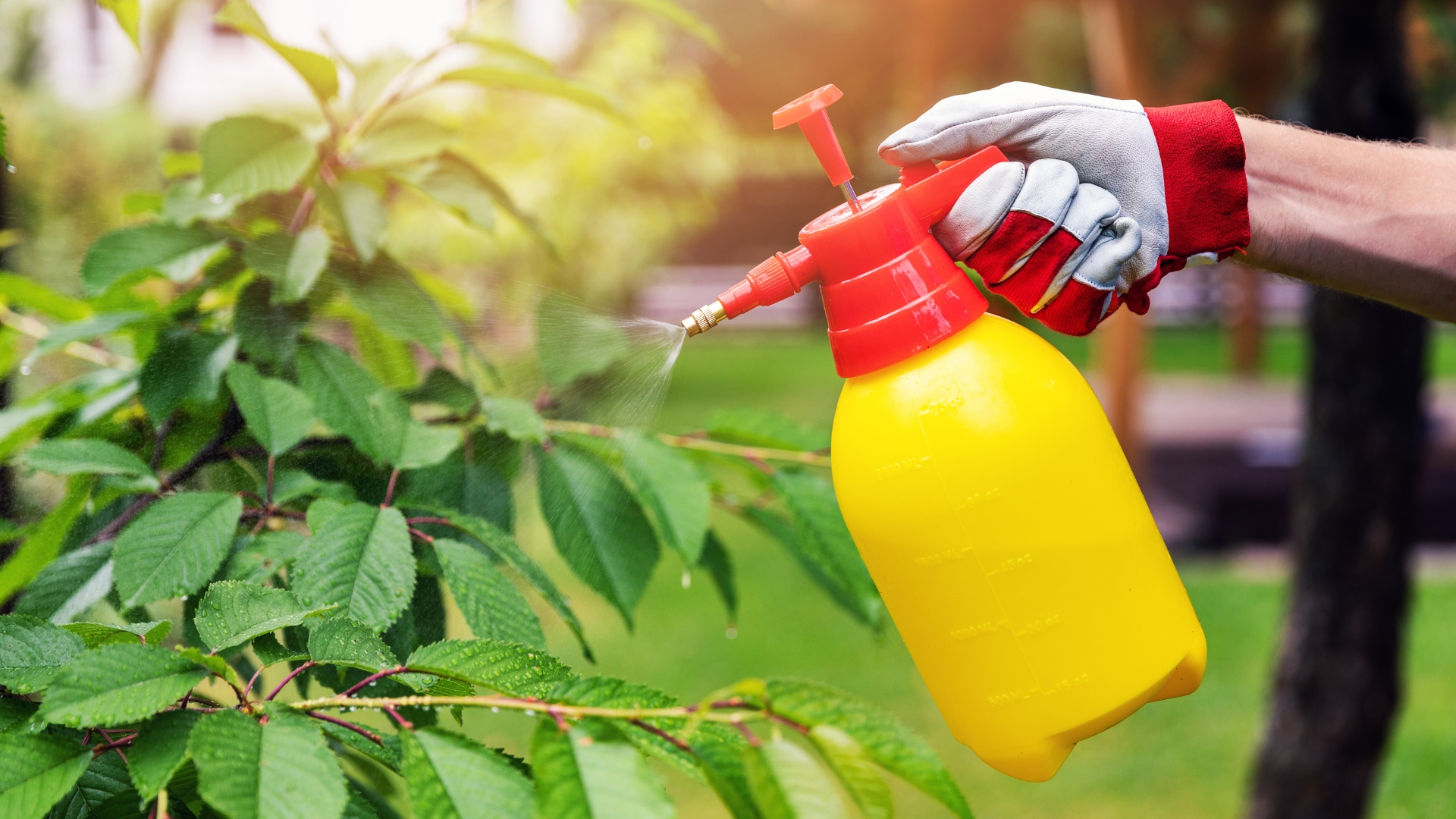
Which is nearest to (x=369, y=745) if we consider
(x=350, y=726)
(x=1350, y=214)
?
(x=350, y=726)

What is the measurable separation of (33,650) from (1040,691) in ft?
2.63

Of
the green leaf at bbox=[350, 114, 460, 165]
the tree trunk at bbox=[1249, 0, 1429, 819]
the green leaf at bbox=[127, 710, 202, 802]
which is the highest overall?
the green leaf at bbox=[350, 114, 460, 165]

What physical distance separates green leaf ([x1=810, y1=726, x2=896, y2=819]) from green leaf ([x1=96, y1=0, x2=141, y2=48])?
3.09 feet

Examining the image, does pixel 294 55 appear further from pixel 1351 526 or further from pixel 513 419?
pixel 1351 526

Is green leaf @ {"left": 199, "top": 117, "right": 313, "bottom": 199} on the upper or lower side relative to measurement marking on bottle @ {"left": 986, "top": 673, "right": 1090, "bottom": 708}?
upper

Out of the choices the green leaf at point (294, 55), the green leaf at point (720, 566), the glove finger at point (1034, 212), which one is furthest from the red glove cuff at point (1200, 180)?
the green leaf at point (294, 55)

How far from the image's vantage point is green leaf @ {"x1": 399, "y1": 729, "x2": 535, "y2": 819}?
1.92ft

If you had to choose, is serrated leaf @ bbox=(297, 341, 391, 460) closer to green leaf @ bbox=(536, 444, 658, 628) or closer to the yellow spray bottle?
green leaf @ bbox=(536, 444, 658, 628)

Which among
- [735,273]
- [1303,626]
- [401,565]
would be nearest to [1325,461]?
[1303,626]

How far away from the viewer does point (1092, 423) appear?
2.93 feet

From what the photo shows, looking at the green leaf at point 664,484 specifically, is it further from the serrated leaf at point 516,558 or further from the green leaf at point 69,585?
the green leaf at point 69,585

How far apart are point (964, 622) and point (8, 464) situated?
98 cm

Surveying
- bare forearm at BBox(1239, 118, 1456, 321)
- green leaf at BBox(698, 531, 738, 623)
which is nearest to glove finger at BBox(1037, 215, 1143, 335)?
bare forearm at BBox(1239, 118, 1456, 321)

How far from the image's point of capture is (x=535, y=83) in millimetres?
1169
